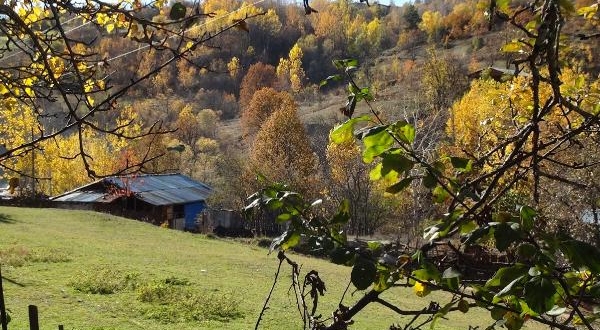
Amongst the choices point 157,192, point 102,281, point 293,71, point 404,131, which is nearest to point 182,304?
point 102,281

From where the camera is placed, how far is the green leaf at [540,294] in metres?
0.62

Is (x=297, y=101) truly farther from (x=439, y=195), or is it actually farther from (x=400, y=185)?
(x=400, y=185)

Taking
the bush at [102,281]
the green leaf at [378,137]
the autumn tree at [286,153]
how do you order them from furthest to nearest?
the autumn tree at [286,153], the bush at [102,281], the green leaf at [378,137]

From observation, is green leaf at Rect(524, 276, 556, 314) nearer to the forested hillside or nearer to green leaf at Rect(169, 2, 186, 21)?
green leaf at Rect(169, 2, 186, 21)

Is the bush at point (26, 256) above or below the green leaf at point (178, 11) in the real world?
below

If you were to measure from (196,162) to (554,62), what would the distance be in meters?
47.2

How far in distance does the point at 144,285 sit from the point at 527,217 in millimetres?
8275

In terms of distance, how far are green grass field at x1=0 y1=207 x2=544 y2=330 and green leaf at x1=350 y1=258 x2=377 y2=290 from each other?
5931 millimetres

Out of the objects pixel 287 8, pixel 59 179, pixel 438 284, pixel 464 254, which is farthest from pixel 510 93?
pixel 287 8

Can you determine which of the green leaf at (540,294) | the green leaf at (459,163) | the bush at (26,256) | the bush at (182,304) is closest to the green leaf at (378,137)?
the green leaf at (459,163)

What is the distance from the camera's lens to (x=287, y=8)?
93.9 meters

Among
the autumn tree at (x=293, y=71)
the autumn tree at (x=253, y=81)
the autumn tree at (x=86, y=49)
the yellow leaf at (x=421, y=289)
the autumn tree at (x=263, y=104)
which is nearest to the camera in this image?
the yellow leaf at (x=421, y=289)

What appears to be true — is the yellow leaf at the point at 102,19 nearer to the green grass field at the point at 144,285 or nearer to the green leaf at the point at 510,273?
the green leaf at the point at 510,273

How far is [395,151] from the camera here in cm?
76
